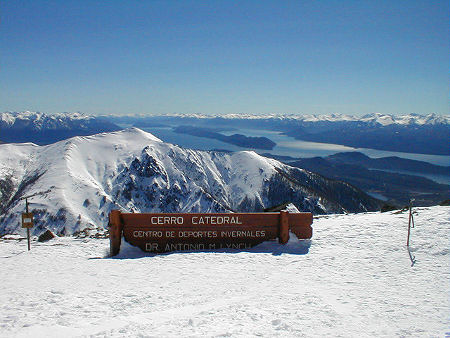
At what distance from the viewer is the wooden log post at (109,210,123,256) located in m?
14.3

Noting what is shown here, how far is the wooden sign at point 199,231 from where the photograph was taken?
14742mm

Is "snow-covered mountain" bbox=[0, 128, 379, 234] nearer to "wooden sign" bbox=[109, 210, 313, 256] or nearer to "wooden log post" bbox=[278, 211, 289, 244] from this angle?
"wooden sign" bbox=[109, 210, 313, 256]

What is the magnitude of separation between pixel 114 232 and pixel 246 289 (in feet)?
22.4

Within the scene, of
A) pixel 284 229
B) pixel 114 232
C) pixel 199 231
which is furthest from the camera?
pixel 199 231

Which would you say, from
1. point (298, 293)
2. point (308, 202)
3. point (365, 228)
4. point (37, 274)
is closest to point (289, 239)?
point (365, 228)

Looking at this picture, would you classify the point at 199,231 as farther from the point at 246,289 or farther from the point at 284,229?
the point at 246,289

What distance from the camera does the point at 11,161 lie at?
650ft

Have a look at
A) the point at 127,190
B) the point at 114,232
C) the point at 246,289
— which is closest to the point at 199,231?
the point at 114,232

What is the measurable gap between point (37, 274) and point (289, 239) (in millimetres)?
9961

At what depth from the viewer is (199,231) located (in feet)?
48.8

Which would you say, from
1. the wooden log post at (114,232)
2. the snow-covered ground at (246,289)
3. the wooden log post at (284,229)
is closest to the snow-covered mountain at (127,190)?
the wooden log post at (114,232)

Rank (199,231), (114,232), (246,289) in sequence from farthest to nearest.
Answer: (199,231) → (114,232) → (246,289)

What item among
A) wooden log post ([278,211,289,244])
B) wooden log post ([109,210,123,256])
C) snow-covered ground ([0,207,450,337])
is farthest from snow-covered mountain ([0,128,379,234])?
wooden log post ([278,211,289,244])

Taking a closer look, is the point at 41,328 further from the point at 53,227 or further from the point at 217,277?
the point at 53,227
